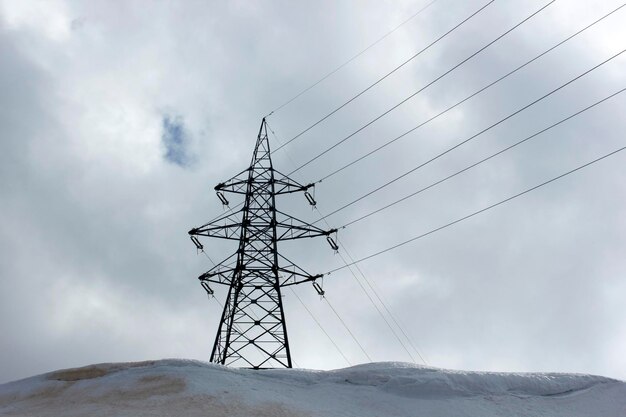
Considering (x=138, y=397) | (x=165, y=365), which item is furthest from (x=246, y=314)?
(x=138, y=397)

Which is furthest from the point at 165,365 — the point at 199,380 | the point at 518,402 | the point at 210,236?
the point at 210,236

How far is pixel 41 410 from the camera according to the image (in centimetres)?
905

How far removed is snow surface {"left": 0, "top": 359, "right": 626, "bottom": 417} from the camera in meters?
8.52

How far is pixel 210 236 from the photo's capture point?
2105cm

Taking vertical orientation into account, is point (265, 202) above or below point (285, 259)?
above

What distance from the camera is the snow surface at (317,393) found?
8516 millimetres

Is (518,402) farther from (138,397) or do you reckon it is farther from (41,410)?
(41,410)

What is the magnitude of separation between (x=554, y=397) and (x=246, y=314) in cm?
1075

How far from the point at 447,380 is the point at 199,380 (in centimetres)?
351

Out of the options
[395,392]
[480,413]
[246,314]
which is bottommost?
[480,413]

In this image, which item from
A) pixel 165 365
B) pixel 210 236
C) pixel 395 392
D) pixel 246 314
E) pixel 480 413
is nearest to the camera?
pixel 480 413

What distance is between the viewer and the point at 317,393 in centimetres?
927

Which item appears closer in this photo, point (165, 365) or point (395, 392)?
point (395, 392)

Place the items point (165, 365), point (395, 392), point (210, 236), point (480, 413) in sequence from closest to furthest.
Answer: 1. point (480, 413)
2. point (395, 392)
3. point (165, 365)
4. point (210, 236)
